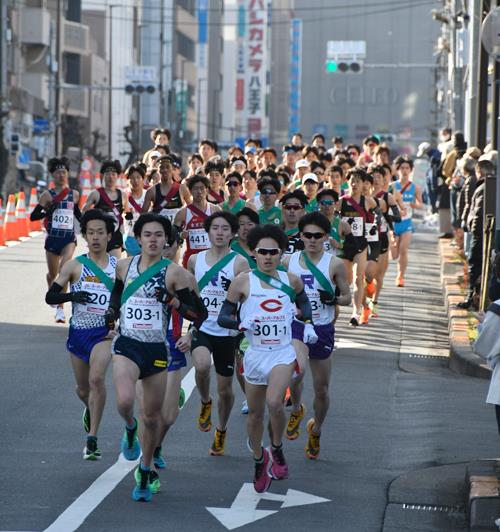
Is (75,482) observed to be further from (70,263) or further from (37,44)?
A: (37,44)

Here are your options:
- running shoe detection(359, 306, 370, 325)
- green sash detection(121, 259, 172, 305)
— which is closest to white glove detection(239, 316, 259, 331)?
green sash detection(121, 259, 172, 305)

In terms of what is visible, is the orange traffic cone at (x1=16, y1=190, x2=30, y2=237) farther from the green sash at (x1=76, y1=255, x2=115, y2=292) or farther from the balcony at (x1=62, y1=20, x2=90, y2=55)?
the balcony at (x1=62, y1=20, x2=90, y2=55)

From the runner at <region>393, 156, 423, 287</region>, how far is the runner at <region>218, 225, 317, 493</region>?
12.7 meters

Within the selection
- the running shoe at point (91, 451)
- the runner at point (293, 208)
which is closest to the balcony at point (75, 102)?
the runner at point (293, 208)

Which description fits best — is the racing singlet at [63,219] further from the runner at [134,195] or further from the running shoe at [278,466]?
the running shoe at [278,466]

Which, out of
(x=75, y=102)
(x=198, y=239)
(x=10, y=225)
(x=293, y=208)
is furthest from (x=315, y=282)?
(x=75, y=102)

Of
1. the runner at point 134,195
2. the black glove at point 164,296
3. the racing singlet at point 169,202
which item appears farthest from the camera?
the runner at point 134,195

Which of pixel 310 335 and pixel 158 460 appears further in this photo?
pixel 158 460

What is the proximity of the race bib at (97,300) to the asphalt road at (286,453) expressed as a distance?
0.96 meters

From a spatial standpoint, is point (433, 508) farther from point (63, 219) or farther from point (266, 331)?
point (63, 219)

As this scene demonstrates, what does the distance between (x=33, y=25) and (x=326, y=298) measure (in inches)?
2760

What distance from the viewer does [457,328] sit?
17.0 meters

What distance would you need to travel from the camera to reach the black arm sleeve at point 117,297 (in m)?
9.09

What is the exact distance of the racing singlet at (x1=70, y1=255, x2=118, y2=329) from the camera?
1015 centimetres
